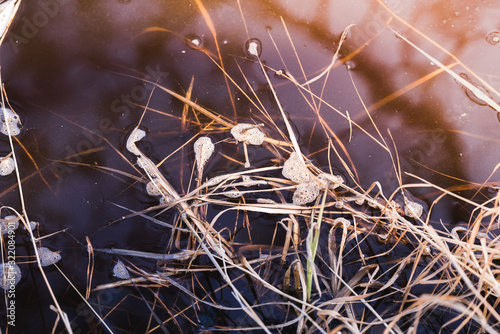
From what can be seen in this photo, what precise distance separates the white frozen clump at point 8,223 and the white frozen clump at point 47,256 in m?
0.13

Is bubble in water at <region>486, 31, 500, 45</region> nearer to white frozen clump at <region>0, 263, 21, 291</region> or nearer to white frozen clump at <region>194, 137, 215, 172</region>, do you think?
white frozen clump at <region>194, 137, 215, 172</region>

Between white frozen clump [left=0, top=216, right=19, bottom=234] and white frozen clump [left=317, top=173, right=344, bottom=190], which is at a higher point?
white frozen clump [left=317, top=173, right=344, bottom=190]

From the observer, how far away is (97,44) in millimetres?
1324

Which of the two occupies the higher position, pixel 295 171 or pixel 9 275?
pixel 295 171

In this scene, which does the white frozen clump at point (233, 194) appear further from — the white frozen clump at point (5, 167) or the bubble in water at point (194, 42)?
the white frozen clump at point (5, 167)

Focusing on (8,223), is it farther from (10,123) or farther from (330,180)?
(330,180)

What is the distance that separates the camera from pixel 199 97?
1313 millimetres

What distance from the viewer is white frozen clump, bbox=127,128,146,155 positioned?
126cm

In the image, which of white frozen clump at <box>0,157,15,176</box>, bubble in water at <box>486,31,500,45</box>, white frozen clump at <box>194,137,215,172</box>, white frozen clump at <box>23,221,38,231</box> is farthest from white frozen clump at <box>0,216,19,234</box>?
bubble in water at <box>486,31,500,45</box>

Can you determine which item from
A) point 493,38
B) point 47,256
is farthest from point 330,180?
point 47,256

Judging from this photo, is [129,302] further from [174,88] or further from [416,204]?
[416,204]

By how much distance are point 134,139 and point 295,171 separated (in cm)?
65

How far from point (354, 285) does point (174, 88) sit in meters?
1.03

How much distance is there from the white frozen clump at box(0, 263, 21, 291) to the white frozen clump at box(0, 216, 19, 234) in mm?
128
